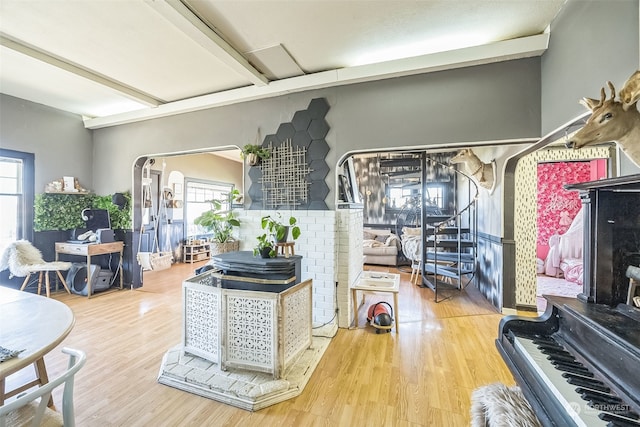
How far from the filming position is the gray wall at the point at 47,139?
3.82 m

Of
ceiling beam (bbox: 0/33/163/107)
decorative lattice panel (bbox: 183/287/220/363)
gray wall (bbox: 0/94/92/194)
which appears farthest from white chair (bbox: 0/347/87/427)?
gray wall (bbox: 0/94/92/194)

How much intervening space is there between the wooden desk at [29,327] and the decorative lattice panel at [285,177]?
2.16m

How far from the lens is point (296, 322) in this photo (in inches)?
89.0

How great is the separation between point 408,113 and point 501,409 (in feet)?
8.36

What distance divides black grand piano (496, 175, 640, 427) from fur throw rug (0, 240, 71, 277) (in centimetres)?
544

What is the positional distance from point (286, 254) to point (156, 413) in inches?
54.4

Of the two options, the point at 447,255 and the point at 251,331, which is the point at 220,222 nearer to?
the point at 251,331

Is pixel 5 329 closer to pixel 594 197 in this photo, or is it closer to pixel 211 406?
pixel 211 406

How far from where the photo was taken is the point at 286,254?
239 centimetres

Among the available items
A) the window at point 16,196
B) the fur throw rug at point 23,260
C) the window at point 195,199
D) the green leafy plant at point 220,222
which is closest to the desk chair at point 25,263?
the fur throw rug at point 23,260

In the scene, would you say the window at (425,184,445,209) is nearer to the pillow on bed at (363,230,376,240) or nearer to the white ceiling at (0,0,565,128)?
the pillow on bed at (363,230,376,240)

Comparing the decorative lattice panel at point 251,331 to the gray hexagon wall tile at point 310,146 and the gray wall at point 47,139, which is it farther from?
the gray wall at point 47,139

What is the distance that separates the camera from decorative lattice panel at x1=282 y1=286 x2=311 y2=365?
211 centimetres

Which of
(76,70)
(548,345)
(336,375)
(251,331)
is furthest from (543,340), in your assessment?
(76,70)
